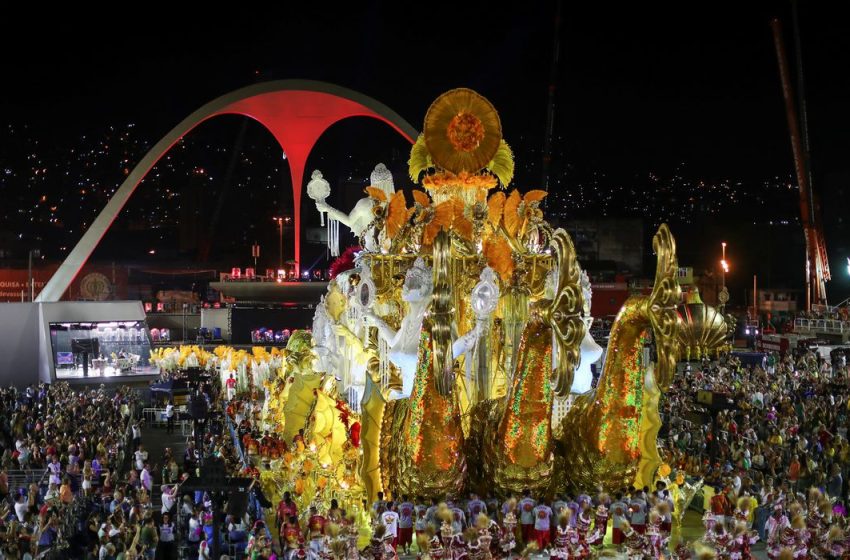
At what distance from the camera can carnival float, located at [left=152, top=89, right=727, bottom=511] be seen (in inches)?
384

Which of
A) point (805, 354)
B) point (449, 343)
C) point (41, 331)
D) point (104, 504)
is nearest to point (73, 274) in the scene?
point (41, 331)

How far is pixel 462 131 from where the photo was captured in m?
12.2

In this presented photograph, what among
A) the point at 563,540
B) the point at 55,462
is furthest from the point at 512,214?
the point at 55,462

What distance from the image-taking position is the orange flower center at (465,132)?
12156mm

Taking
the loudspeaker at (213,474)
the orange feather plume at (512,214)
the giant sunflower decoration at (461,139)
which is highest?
the giant sunflower decoration at (461,139)

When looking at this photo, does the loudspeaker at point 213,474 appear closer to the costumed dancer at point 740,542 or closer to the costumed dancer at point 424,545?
the costumed dancer at point 424,545

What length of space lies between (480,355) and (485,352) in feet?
0.25

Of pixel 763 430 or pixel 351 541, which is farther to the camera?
pixel 763 430

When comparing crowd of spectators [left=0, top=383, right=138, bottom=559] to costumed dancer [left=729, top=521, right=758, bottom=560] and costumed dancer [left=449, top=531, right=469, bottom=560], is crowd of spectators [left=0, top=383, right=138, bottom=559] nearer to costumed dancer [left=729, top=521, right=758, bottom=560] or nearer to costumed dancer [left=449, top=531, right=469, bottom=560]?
costumed dancer [left=449, top=531, right=469, bottom=560]

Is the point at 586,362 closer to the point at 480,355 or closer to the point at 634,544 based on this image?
the point at 480,355

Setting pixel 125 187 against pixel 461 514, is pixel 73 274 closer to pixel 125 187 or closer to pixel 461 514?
pixel 125 187

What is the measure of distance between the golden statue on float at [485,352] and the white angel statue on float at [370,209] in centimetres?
5

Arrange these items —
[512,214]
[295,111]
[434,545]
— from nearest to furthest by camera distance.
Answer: [434,545] < [512,214] < [295,111]

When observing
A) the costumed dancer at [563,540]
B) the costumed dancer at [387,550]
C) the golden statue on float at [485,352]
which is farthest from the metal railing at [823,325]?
the costumed dancer at [387,550]
